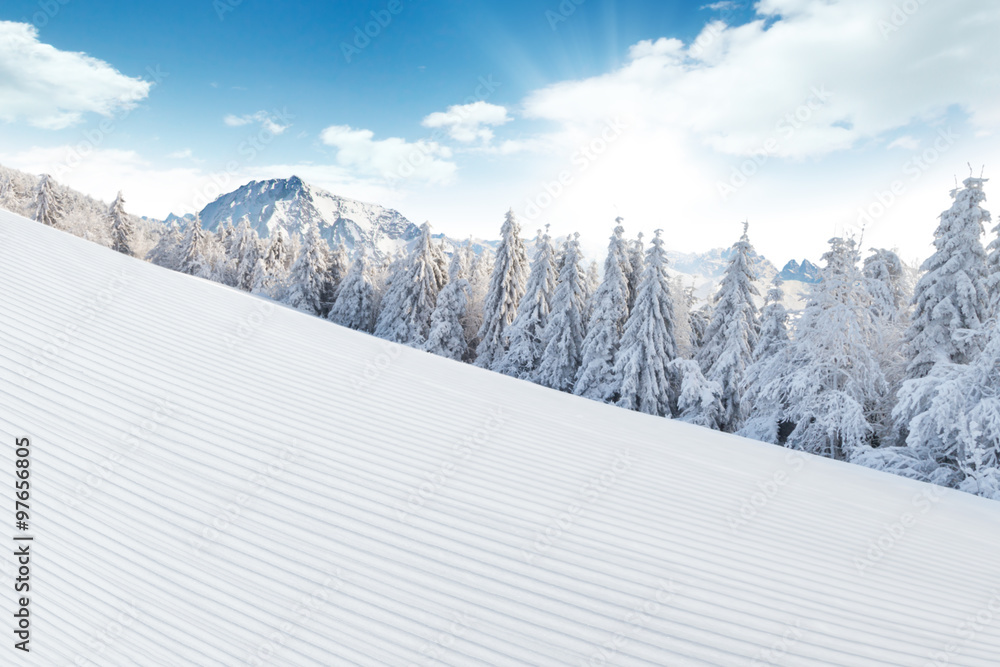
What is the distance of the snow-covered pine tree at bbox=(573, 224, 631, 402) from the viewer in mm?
21219

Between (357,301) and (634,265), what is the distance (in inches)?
756

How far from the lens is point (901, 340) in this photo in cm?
1598

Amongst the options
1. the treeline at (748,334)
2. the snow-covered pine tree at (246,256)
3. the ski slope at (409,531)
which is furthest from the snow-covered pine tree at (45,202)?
the ski slope at (409,531)

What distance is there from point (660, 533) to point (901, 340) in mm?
16326

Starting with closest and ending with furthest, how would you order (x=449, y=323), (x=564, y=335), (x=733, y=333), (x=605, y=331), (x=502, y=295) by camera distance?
(x=733, y=333)
(x=605, y=331)
(x=564, y=335)
(x=502, y=295)
(x=449, y=323)

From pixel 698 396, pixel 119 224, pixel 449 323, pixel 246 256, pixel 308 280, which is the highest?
pixel 119 224

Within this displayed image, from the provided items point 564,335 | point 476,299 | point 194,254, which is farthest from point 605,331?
point 194,254


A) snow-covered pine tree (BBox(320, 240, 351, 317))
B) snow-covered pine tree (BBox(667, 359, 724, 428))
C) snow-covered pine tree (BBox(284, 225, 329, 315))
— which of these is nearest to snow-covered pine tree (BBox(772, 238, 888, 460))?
snow-covered pine tree (BBox(667, 359, 724, 428))

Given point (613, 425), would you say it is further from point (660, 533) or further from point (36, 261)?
point (36, 261)

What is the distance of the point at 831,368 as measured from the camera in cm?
1405

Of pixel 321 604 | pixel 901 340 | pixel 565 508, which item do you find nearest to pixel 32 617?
pixel 321 604

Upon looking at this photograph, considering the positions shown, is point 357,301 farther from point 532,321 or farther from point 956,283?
point 956,283

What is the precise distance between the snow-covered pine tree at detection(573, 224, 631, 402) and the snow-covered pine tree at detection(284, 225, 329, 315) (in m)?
21.5

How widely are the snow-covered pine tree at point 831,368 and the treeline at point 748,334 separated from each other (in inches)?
2.4
